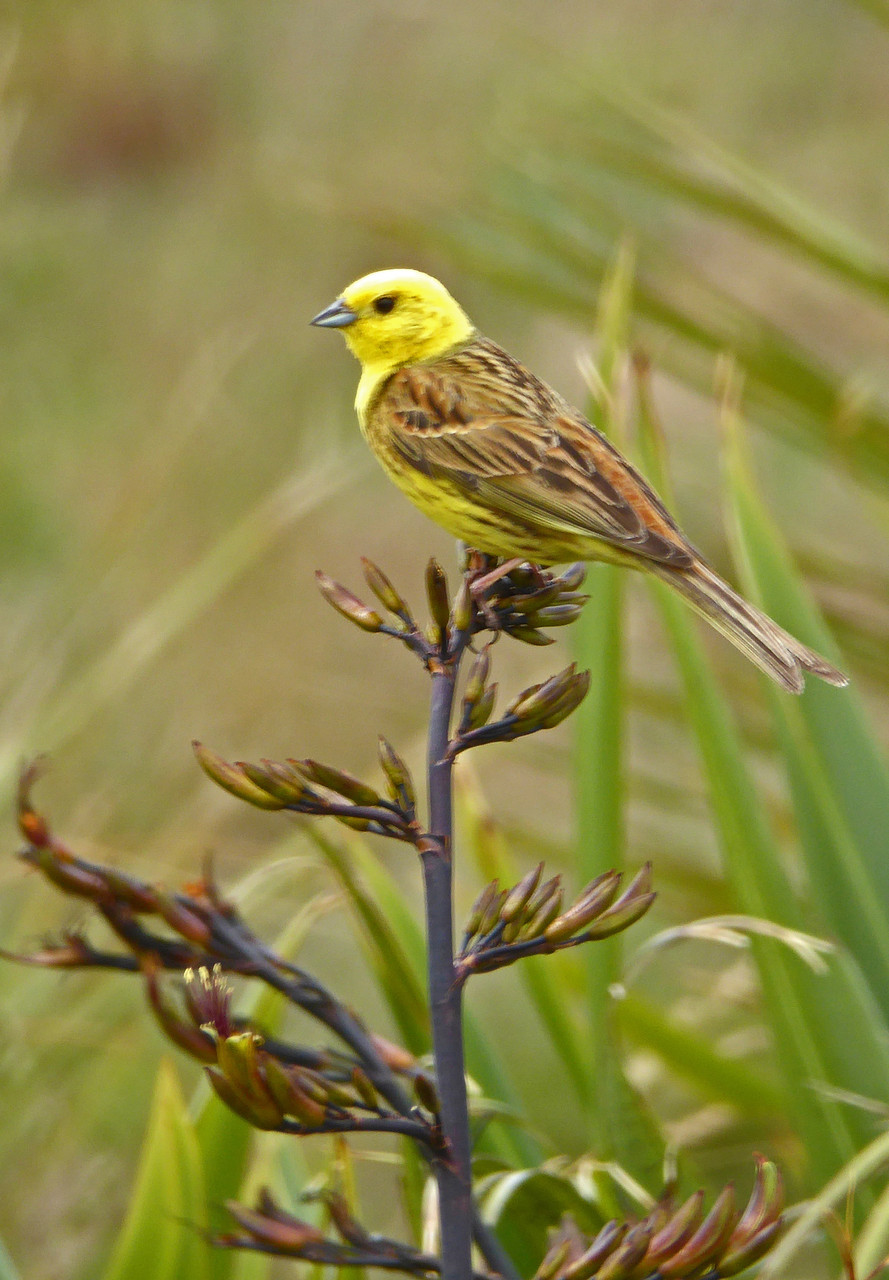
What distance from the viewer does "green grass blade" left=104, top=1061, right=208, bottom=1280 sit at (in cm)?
172

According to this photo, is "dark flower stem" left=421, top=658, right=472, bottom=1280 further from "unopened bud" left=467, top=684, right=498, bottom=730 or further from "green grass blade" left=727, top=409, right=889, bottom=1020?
"green grass blade" left=727, top=409, right=889, bottom=1020

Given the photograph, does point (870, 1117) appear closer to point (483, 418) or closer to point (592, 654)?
point (592, 654)

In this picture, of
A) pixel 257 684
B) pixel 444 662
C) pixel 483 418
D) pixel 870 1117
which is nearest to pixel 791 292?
pixel 257 684

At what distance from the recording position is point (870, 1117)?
2.02m

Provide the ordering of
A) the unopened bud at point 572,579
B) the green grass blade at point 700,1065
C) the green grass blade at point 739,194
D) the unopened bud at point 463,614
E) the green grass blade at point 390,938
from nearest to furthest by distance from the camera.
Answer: the unopened bud at point 463,614 → the unopened bud at point 572,579 → the green grass blade at point 390,938 → the green grass blade at point 700,1065 → the green grass blade at point 739,194

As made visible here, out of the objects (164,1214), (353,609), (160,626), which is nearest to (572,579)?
(353,609)

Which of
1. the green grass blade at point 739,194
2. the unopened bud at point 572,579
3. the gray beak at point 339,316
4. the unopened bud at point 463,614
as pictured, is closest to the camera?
the unopened bud at point 463,614

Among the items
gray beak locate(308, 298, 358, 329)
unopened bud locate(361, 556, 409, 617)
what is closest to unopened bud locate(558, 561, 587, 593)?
unopened bud locate(361, 556, 409, 617)

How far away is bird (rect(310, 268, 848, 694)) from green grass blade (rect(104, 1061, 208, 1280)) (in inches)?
31.8

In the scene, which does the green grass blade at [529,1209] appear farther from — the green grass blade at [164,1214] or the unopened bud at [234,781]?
the unopened bud at [234,781]

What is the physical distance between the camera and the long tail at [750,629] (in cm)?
171

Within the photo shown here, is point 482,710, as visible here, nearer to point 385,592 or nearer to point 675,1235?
point 385,592

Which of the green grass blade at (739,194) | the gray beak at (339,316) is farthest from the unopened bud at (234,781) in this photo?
the green grass blade at (739,194)

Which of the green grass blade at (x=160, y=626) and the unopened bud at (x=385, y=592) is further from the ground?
the green grass blade at (x=160, y=626)
